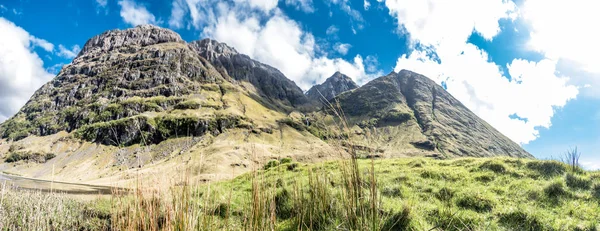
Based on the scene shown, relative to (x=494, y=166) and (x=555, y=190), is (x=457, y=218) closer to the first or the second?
(x=555, y=190)

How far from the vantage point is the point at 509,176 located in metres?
10.0

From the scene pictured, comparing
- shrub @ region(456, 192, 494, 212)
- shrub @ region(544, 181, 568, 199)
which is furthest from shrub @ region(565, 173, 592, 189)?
shrub @ region(456, 192, 494, 212)

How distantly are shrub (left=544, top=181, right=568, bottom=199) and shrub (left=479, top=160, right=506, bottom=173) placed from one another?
95.9 inches

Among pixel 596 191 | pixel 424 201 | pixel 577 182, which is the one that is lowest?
pixel 424 201

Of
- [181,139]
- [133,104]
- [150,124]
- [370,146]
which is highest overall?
[133,104]

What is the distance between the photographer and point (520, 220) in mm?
6684

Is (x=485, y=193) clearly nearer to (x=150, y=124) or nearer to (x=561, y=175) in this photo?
(x=561, y=175)

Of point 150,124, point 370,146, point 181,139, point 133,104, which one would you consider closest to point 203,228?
point 370,146

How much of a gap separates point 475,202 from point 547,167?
4.51 m

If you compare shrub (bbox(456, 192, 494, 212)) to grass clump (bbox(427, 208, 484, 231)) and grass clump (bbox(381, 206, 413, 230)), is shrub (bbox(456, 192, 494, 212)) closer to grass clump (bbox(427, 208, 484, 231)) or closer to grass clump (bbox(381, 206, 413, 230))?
grass clump (bbox(427, 208, 484, 231))

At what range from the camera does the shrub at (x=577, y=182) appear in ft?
26.7

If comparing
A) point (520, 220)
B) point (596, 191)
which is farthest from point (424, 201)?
point (596, 191)

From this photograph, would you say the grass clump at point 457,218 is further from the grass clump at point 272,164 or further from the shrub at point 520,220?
the grass clump at point 272,164

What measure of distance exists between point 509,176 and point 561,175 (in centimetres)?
139
